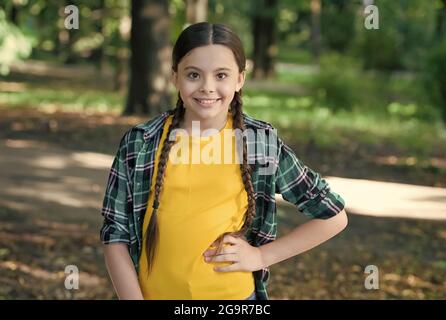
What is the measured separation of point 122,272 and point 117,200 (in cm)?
19

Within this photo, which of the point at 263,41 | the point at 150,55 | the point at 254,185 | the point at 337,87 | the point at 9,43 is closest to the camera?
the point at 254,185

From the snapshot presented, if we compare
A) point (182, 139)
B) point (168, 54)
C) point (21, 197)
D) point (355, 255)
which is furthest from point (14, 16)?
point (182, 139)

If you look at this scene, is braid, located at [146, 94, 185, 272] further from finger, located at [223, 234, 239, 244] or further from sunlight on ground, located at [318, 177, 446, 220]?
sunlight on ground, located at [318, 177, 446, 220]

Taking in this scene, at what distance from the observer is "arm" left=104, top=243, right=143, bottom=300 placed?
6.43ft

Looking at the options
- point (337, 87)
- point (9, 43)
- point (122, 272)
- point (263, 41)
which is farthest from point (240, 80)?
point (263, 41)

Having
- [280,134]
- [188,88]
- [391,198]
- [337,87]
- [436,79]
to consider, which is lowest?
[391,198]

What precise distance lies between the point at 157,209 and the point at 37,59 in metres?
39.8

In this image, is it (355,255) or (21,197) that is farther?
(21,197)

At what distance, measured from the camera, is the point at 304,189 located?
212cm

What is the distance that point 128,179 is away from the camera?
2023 millimetres

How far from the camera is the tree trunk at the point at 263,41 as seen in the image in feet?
101

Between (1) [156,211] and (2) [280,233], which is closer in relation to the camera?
(1) [156,211]

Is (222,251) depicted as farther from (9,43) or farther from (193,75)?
(9,43)

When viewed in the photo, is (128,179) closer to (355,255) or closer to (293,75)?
(355,255)
